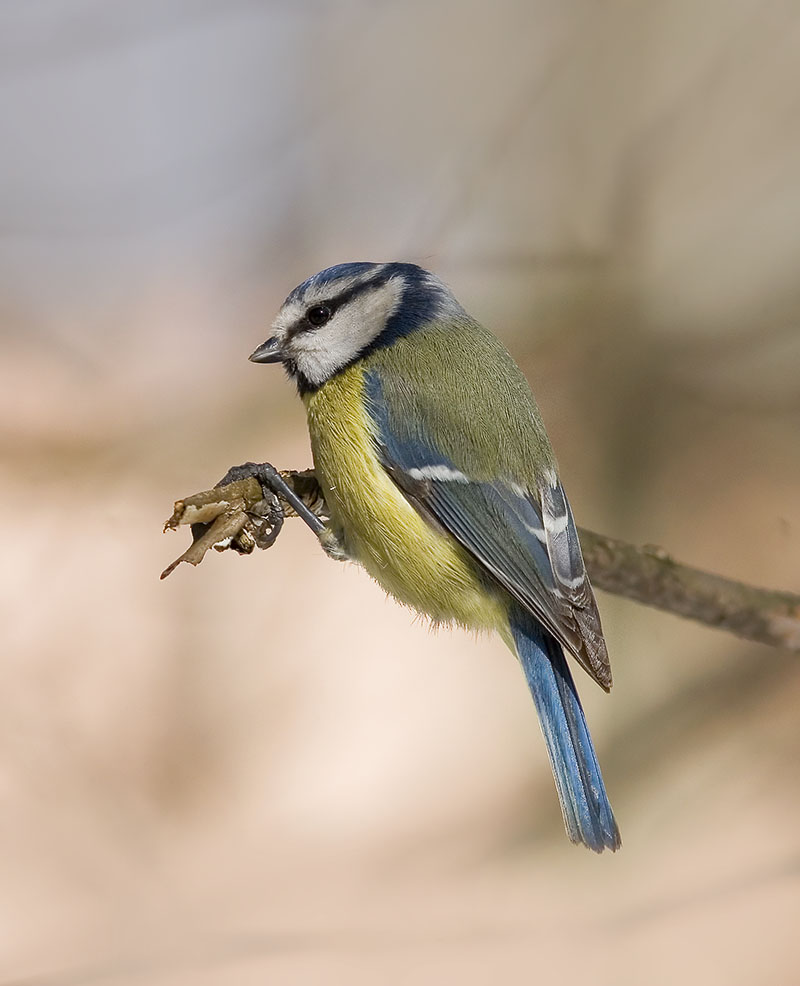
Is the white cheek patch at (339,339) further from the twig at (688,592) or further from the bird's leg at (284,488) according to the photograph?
the twig at (688,592)

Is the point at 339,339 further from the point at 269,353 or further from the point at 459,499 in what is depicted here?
the point at 459,499

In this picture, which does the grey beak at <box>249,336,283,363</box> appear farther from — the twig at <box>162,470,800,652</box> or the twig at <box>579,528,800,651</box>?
the twig at <box>579,528,800,651</box>

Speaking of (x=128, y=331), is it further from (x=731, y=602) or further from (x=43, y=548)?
(x=731, y=602)

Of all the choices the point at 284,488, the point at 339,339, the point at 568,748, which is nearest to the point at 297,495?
the point at 284,488

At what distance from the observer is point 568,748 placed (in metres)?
1.00

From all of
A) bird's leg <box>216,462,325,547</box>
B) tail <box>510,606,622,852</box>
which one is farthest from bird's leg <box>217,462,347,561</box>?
tail <box>510,606,622,852</box>

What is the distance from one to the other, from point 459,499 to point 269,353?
29 centimetres

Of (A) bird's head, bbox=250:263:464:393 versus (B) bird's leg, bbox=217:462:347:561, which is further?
(A) bird's head, bbox=250:263:464:393

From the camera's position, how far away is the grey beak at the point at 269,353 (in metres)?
1.14

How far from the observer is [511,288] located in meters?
1.73

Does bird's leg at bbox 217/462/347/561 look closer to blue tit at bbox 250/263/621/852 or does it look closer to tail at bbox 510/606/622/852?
blue tit at bbox 250/263/621/852

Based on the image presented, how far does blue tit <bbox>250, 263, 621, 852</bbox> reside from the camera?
98 cm

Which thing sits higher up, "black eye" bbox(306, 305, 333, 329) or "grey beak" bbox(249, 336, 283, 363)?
"black eye" bbox(306, 305, 333, 329)

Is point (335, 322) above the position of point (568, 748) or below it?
above
